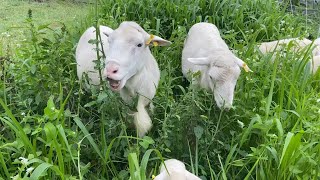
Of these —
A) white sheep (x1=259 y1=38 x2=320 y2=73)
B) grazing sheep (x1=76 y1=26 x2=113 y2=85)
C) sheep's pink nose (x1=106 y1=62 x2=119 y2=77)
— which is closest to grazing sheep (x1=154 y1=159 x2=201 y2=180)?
sheep's pink nose (x1=106 y1=62 x2=119 y2=77)

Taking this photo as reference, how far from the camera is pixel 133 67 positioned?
3.61 m

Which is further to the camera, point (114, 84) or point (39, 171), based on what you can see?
point (114, 84)

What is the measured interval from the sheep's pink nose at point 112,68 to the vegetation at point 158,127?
0.52 ft

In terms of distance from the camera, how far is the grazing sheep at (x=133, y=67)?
11.2ft

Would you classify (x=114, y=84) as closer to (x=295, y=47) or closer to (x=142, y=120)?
(x=142, y=120)

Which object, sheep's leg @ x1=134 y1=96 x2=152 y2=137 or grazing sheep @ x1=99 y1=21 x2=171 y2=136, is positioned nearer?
grazing sheep @ x1=99 y1=21 x2=171 y2=136

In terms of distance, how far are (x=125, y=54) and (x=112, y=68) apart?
20cm

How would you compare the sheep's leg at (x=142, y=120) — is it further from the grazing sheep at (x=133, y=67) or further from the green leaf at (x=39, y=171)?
the green leaf at (x=39, y=171)

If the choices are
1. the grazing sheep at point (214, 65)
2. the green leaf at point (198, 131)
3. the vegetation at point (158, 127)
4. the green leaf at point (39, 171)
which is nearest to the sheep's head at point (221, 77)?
the grazing sheep at point (214, 65)

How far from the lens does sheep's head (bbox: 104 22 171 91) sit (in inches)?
133

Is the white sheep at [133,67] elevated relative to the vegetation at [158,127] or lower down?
elevated

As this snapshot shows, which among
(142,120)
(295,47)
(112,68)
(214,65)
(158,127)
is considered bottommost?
(158,127)

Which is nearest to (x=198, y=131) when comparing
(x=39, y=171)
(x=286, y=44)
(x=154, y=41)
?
(x=154, y=41)

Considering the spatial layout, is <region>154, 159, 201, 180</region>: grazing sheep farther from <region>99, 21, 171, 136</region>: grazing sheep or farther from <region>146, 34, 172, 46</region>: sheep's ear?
<region>146, 34, 172, 46</region>: sheep's ear
